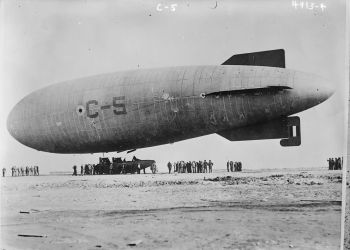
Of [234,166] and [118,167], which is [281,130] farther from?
[118,167]

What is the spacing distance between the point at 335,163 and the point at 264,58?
2061 millimetres

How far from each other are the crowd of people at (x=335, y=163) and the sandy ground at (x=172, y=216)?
112 mm

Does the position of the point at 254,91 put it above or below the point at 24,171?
above

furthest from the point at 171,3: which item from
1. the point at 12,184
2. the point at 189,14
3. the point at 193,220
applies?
the point at 12,184

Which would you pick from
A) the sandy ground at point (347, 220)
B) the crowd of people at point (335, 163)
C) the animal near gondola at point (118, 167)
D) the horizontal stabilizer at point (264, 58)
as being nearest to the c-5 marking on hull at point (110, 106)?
the animal near gondola at point (118, 167)

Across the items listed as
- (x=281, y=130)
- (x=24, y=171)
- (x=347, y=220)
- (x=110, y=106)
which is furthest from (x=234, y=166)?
(x=24, y=171)

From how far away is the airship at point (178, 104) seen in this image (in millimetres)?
5996

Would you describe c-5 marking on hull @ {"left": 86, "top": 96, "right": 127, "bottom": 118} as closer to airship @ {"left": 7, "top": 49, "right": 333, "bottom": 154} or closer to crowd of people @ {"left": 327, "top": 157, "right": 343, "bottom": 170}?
airship @ {"left": 7, "top": 49, "right": 333, "bottom": 154}

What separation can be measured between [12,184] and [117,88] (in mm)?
2293

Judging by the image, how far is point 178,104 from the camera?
626cm

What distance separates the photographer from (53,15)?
6.07m

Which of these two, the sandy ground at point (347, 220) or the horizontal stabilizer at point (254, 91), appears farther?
the horizontal stabilizer at point (254, 91)

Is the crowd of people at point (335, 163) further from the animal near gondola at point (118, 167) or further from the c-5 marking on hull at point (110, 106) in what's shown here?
the c-5 marking on hull at point (110, 106)

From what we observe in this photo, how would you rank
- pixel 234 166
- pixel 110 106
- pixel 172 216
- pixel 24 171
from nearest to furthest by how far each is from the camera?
pixel 172 216, pixel 110 106, pixel 24 171, pixel 234 166
